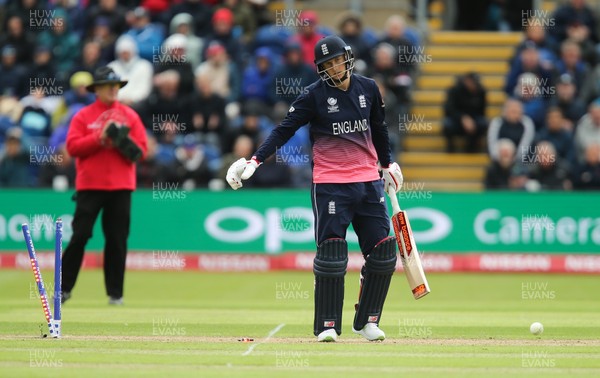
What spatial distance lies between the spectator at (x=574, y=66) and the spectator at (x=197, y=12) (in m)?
7.00

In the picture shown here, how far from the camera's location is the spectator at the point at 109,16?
88.3 feet

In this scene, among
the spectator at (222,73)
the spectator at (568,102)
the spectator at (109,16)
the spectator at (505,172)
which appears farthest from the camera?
the spectator at (109,16)

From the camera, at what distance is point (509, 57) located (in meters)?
26.8

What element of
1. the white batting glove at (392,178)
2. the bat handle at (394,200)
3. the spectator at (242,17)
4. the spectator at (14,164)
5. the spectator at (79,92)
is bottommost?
the bat handle at (394,200)

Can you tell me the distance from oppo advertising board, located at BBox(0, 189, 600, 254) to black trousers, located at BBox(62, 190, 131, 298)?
6.51 metres

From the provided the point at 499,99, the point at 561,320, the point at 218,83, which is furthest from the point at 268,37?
the point at 561,320

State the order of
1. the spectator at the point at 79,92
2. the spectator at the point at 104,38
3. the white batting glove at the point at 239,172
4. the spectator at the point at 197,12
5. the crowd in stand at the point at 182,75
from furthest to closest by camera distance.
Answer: the spectator at the point at 197,12
the spectator at the point at 104,38
the spectator at the point at 79,92
the crowd in stand at the point at 182,75
the white batting glove at the point at 239,172

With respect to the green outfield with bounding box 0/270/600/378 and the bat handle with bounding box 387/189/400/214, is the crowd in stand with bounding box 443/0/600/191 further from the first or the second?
the bat handle with bounding box 387/189/400/214

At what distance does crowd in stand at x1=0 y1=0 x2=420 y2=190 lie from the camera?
922 inches

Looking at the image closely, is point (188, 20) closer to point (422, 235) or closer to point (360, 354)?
point (422, 235)

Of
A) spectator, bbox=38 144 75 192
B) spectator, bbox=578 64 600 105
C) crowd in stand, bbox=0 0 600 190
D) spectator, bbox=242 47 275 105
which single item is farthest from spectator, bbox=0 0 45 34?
spectator, bbox=578 64 600 105

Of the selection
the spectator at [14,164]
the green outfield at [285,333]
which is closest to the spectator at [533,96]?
the green outfield at [285,333]

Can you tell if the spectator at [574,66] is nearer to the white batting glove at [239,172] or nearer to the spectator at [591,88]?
the spectator at [591,88]

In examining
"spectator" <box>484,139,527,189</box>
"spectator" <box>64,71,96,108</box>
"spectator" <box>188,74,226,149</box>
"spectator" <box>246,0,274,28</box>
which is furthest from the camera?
"spectator" <box>246,0,274,28</box>
